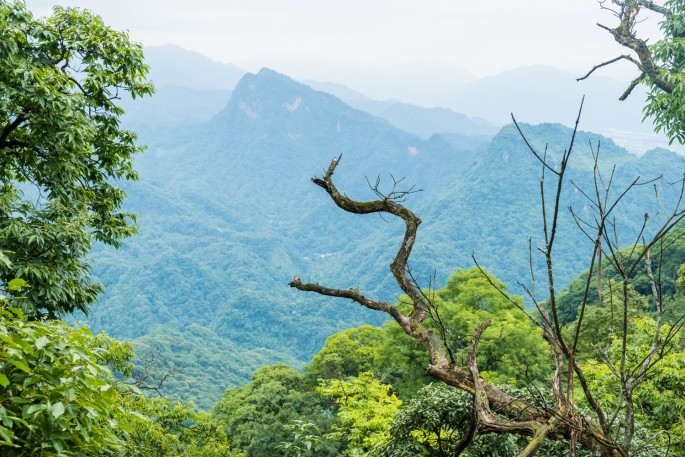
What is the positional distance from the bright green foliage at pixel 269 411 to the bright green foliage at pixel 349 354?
54.1 inches

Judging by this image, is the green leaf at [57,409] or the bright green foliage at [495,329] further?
the bright green foliage at [495,329]

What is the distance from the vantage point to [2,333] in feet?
8.20

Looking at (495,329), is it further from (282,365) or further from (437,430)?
(282,365)

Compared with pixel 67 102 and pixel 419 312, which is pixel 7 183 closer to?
pixel 67 102

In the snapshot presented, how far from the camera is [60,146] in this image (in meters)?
7.17

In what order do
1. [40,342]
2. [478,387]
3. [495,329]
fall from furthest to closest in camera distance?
[495,329]
[478,387]
[40,342]

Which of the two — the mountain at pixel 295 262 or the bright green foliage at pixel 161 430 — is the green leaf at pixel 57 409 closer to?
the bright green foliage at pixel 161 430

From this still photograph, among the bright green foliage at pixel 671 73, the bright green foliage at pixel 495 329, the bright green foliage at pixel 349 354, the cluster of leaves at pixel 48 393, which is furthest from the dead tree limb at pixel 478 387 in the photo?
the bright green foliage at pixel 349 354

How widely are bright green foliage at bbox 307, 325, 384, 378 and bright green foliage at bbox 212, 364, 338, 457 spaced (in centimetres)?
137

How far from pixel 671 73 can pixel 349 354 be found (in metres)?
22.9

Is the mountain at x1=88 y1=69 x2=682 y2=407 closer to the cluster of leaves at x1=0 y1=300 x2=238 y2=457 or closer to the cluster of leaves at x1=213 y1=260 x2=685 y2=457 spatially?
the cluster of leaves at x1=213 y1=260 x2=685 y2=457

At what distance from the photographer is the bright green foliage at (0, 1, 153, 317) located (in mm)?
6523

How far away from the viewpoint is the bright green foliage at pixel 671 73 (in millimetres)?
10398

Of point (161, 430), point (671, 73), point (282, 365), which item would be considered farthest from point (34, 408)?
point (282, 365)
